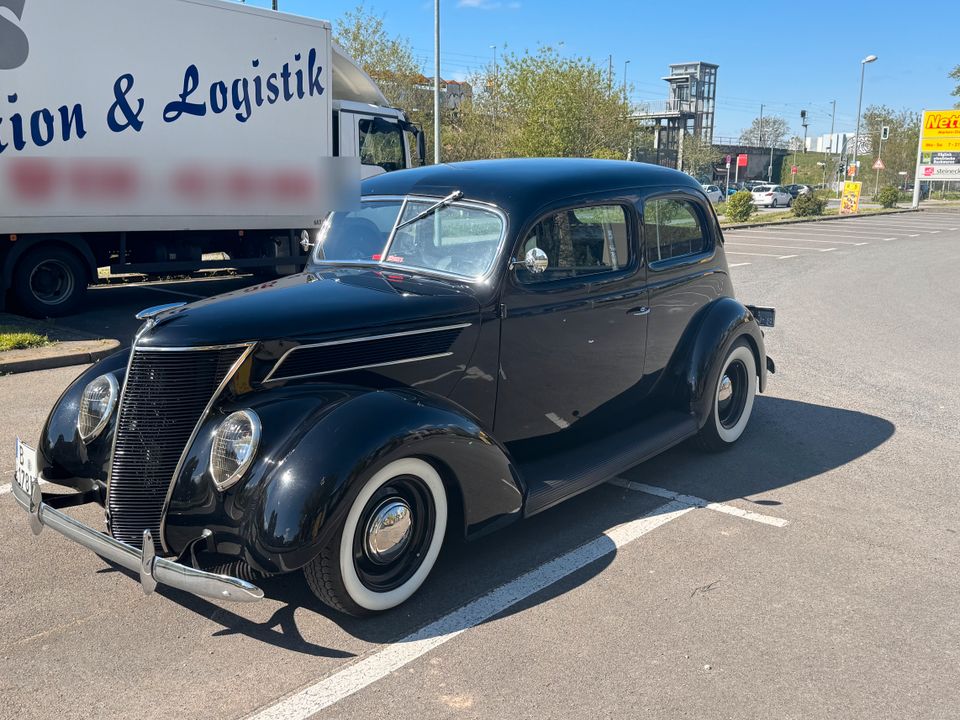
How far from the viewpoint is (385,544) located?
353 centimetres

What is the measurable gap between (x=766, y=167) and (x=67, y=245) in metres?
99.7

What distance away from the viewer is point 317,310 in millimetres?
3705

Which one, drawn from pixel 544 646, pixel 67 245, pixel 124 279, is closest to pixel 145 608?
pixel 544 646

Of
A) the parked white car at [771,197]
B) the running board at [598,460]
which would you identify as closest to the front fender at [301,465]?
the running board at [598,460]

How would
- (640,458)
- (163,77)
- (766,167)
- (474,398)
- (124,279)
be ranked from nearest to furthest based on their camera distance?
(474,398), (640,458), (163,77), (124,279), (766,167)

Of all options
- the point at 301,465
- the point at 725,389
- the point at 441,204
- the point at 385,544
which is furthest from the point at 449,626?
the point at 725,389

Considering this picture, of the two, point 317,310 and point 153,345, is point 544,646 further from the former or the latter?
point 153,345

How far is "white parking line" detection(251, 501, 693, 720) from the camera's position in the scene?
2961 mm

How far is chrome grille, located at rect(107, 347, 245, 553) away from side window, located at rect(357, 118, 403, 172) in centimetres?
1122

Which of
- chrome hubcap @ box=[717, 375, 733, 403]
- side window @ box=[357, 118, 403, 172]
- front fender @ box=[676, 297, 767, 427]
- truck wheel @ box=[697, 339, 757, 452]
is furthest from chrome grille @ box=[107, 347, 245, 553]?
side window @ box=[357, 118, 403, 172]

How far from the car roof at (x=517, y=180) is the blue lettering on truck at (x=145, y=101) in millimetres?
6620

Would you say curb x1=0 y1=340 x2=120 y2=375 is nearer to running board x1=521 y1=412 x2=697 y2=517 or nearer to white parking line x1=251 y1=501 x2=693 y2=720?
running board x1=521 y1=412 x2=697 y2=517

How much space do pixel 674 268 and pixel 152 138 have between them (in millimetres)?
7933

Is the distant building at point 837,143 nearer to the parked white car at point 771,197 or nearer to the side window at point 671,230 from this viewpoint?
the parked white car at point 771,197
